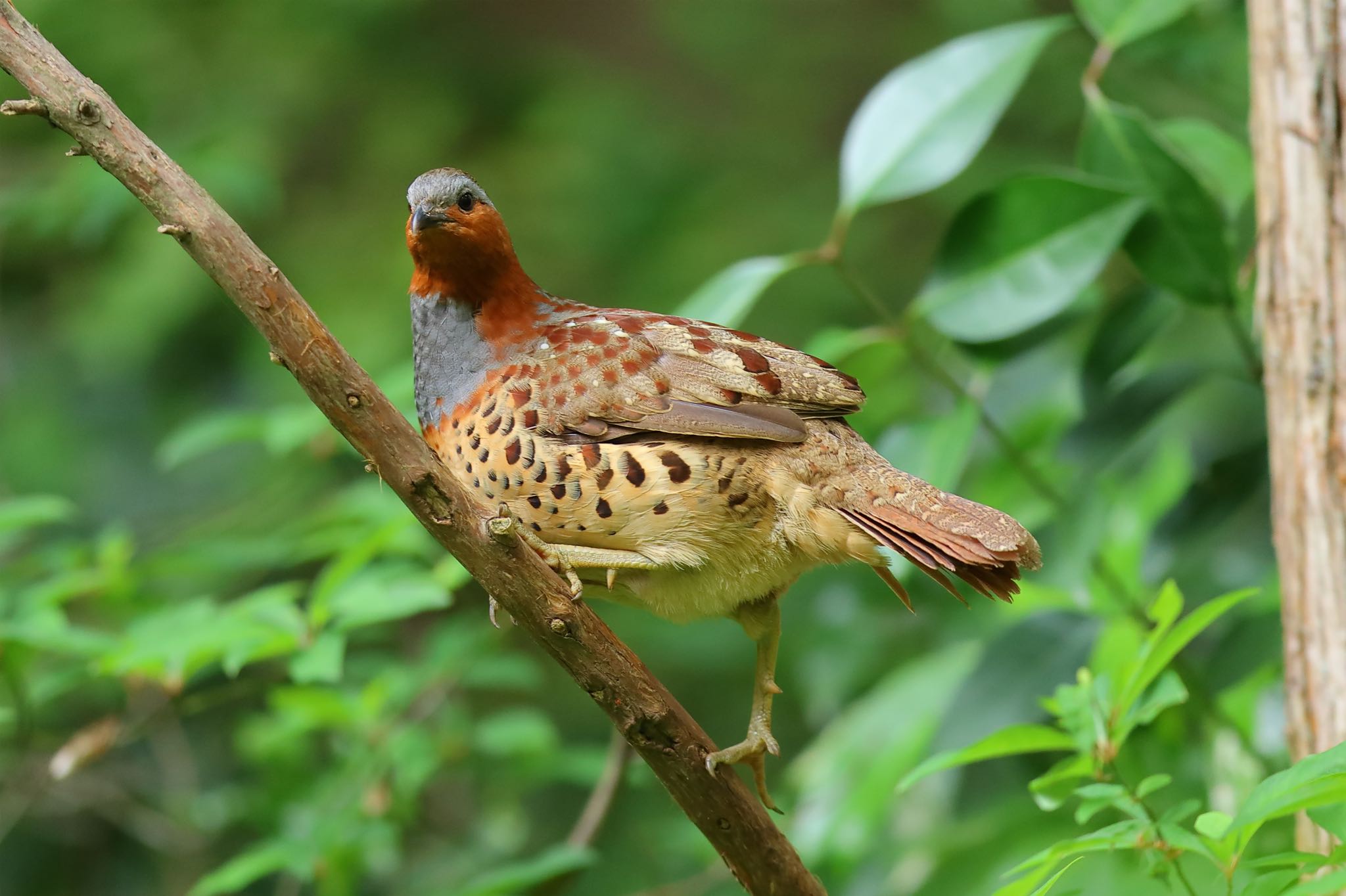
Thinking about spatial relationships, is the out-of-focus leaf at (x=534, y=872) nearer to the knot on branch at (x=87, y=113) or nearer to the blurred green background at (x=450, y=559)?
the blurred green background at (x=450, y=559)

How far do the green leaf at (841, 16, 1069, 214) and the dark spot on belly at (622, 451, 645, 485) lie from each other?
44.3 inches

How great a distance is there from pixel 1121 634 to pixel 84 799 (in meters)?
3.17

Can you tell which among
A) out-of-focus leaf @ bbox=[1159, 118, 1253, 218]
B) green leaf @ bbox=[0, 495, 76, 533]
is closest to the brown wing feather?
green leaf @ bbox=[0, 495, 76, 533]

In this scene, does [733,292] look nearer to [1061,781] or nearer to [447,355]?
[447,355]

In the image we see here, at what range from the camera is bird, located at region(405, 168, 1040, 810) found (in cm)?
235

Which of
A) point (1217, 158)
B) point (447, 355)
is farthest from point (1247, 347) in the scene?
point (447, 355)

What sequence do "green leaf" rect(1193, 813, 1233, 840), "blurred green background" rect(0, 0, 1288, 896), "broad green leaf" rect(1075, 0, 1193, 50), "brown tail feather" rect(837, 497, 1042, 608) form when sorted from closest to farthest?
1. "green leaf" rect(1193, 813, 1233, 840)
2. "brown tail feather" rect(837, 497, 1042, 608)
3. "broad green leaf" rect(1075, 0, 1193, 50)
4. "blurred green background" rect(0, 0, 1288, 896)

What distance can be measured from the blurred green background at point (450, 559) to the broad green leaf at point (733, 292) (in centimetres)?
28

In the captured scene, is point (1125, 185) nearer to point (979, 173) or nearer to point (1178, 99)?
point (1178, 99)

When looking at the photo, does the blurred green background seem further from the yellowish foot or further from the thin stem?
the yellowish foot

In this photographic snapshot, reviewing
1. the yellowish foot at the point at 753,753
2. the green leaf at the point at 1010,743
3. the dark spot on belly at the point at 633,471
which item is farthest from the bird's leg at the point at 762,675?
the dark spot on belly at the point at 633,471

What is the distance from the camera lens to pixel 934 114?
329 centimetres

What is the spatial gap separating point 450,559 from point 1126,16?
235 centimetres

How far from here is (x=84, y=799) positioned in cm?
402
